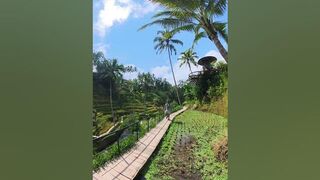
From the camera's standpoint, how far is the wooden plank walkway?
9.05 feet

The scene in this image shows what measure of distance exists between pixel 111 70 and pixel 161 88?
476mm

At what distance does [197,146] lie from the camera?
2.76m

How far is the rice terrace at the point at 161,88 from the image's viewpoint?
2730mm

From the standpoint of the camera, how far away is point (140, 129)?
2854 millimetres

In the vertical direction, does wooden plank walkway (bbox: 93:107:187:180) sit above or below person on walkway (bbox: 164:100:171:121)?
below

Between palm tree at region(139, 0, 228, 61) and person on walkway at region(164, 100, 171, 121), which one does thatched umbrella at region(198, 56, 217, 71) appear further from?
person on walkway at region(164, 100, 171, 121)

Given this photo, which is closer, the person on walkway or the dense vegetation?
the dense vegetation

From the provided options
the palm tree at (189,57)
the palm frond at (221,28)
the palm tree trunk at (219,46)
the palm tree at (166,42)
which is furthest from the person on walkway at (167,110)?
the palm frond at (221,28)

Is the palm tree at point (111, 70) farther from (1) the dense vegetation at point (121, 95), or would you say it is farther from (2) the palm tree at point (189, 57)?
(2) the palm tree at point (189, 57)

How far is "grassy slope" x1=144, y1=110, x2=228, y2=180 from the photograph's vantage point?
2.73 meters

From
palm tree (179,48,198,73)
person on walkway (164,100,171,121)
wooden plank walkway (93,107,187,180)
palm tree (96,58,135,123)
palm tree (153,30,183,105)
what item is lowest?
wooden plank walkway (93,107,187,180)

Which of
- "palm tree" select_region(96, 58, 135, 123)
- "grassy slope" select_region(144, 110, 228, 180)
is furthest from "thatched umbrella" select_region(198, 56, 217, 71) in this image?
"palm tree" select_region(96, 58, 135, 123)
